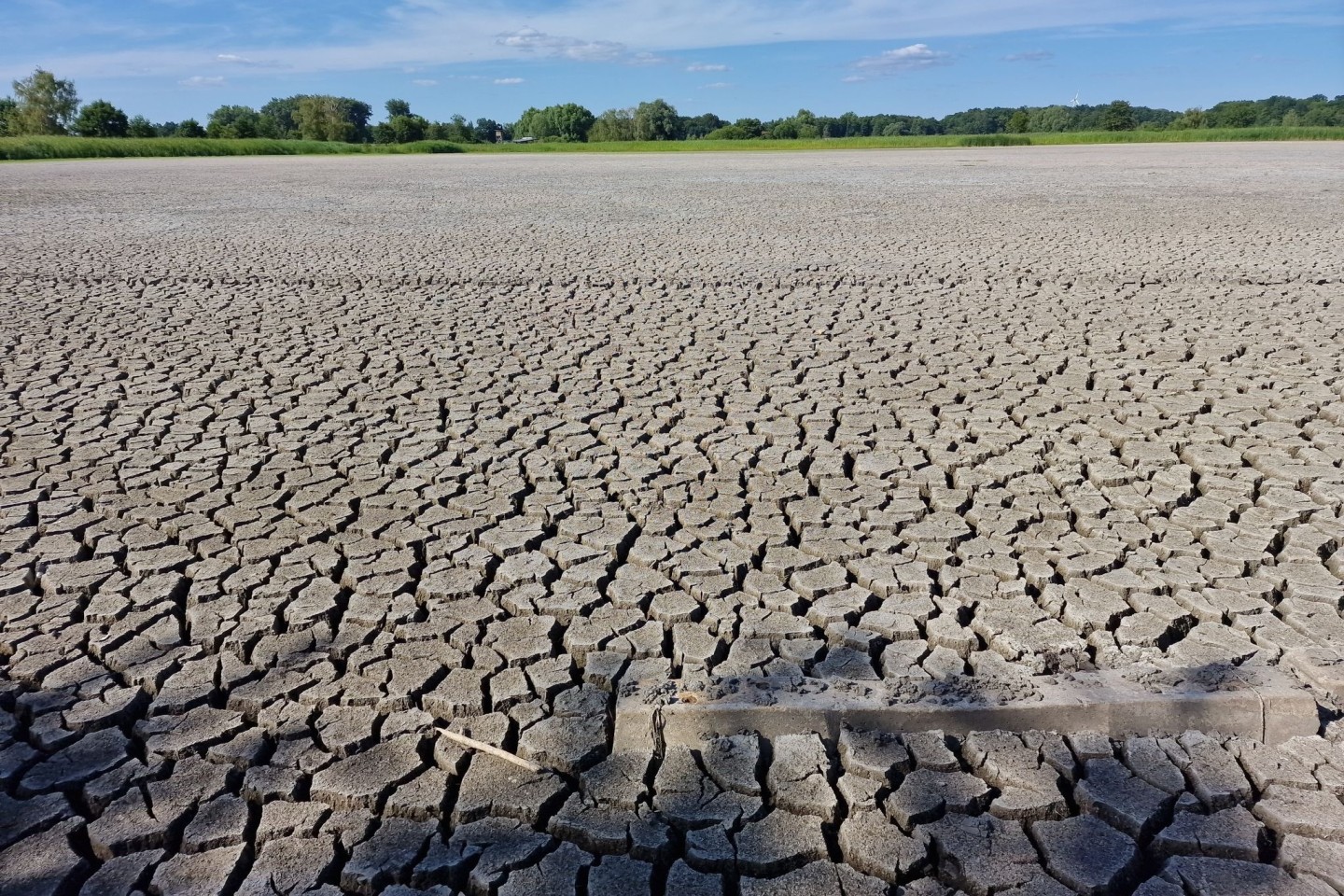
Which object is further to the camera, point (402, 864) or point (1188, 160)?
point (1188, 160)

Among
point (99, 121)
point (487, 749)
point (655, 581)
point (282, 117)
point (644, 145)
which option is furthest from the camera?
point (282, 117)

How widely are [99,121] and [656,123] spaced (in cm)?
3577

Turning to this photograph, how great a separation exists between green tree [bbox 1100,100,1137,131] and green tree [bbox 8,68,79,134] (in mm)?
62173

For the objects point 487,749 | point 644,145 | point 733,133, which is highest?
point 733,133

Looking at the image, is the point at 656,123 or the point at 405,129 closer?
the point at 405,129

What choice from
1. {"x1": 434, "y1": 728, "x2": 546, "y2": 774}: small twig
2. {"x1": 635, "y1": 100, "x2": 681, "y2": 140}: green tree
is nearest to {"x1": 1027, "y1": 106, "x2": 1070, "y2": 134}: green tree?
{"x1": 635, "y1": 100, "x2": 681, "y2": 140}: green tree

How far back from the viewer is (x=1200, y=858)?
184cm

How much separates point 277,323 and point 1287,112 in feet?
222

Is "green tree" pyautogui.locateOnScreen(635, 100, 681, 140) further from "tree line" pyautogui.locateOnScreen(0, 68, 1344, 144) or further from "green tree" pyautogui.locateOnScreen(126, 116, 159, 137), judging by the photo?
"green tree" pyautogui.locateOnScreen(126, 116, 159, 137)

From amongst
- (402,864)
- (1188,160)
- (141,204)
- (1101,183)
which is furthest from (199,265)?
(1188,160)

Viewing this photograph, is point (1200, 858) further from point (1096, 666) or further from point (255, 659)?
point (255, 659)

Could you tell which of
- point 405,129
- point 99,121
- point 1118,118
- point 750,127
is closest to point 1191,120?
point 1118,118

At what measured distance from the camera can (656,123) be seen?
237 ft

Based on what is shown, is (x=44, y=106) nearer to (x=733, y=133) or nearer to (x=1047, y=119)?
(x=733, y=133)
